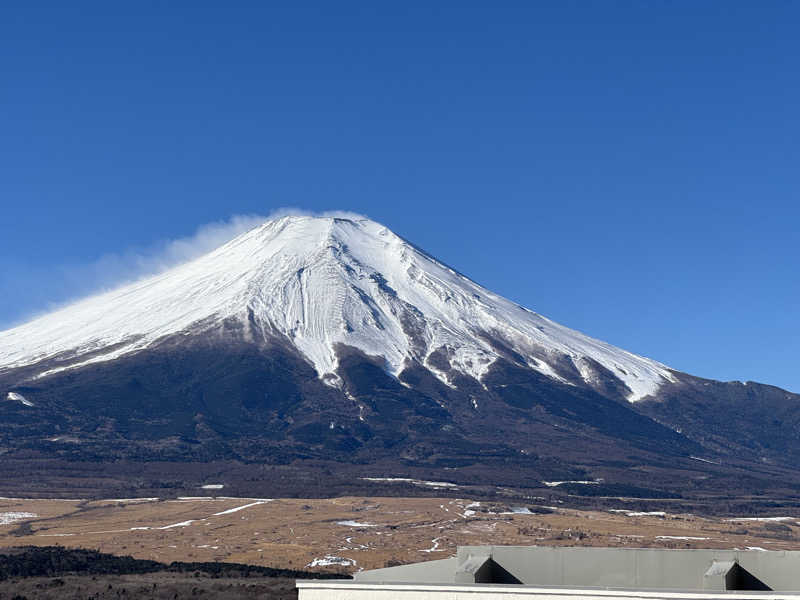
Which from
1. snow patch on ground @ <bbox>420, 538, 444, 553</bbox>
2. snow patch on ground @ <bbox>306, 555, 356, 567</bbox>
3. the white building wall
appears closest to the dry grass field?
snow patch on ground @ <bbox>306, 555, 356, 567</bbox>

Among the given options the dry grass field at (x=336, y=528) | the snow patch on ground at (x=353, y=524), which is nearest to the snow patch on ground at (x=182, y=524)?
the dry grass field at (x=336, y=528)

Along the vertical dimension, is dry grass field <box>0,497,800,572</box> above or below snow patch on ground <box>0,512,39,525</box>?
below

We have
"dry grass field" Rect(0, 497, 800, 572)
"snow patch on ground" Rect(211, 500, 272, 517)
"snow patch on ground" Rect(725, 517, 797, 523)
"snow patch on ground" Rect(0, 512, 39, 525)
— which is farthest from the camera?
"snow patch on ground" Rect(725, 517, 797, 523)

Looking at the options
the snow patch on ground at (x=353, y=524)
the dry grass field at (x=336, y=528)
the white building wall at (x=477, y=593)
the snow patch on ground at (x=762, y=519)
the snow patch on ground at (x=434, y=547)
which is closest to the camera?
the white building wall at (x=477, y=593)

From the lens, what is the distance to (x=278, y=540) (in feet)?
460

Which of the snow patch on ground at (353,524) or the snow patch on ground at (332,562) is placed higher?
the snow patch on ground at (353,524)

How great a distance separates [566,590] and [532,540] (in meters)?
120

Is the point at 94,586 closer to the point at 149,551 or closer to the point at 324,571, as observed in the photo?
the point at 324,571

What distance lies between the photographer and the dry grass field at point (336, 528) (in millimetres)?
130500

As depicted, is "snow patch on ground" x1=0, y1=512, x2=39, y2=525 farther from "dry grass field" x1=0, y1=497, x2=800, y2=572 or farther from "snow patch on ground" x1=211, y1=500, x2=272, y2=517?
"snow patch on ground" x1=211, y1=500, x2=272, y2=517

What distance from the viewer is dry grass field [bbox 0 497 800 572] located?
130500 millimetres

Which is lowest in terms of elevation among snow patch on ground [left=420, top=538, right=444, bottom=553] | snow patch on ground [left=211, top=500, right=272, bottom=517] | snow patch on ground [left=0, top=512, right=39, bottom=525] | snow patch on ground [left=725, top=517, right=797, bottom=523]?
snow patch on ground [left=725, top=517, right=797, bottom=523]

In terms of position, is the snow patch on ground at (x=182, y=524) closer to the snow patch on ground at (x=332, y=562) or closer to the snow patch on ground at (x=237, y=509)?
the snow patch on ground at (x=237, y=509)

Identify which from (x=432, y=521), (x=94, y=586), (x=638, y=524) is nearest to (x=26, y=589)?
(x=94, y=586)
